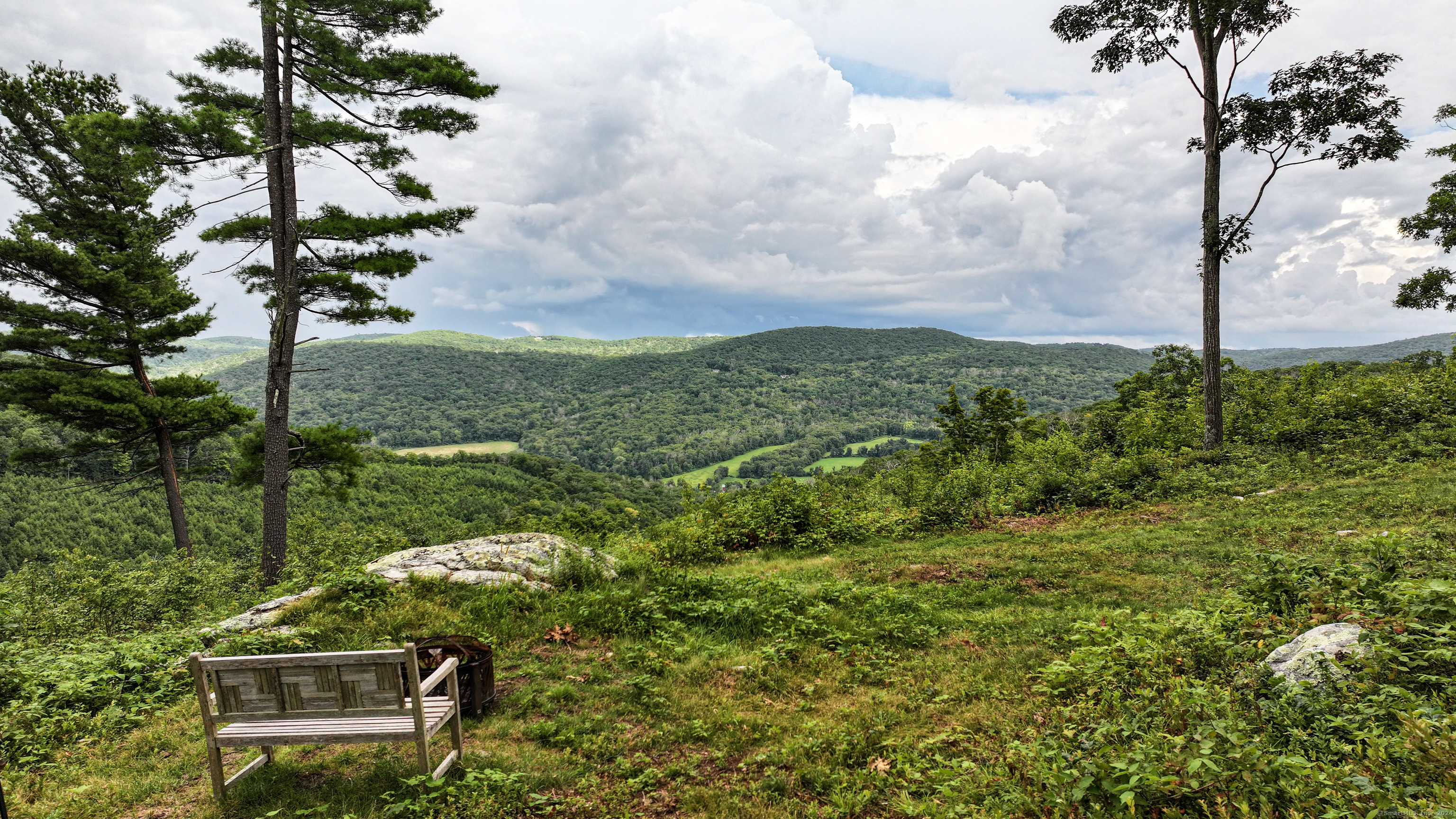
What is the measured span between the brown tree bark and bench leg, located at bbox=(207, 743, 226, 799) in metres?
18.8

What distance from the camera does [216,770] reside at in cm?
419

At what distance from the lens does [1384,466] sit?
11023 millimetres

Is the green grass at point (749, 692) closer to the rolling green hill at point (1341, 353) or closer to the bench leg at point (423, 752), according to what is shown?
the bench leg at point (423, 752)

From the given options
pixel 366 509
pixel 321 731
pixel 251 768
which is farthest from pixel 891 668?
pixel 366 509

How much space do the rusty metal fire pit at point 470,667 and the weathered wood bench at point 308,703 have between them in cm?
100

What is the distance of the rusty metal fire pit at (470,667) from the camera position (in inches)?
212

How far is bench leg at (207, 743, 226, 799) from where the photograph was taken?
163 inches

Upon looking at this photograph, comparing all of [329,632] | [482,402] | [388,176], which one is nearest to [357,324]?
[388,176]

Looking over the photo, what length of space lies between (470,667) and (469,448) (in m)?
136

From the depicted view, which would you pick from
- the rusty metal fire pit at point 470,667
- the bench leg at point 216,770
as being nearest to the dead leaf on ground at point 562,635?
→ the rusty metal fire pit at point 470,667

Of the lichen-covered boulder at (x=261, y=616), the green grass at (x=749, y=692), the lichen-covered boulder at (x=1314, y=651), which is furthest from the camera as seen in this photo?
the lichen-covered boulder at (x=261, y=616)

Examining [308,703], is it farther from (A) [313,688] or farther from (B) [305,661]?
(B) [305,661]

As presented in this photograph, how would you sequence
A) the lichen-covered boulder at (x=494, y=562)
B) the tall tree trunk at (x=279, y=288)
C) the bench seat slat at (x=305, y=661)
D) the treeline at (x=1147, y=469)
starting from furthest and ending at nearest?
the treeline at (x=1147, y=469) < the tall tree trunk at (x=279, y=288) < the lichen-covered boulder at (x=494, y=562) < the bench seat slat at (x=305, y=661)

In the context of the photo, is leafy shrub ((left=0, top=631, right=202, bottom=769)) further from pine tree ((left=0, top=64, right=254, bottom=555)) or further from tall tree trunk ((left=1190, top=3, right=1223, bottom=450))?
tall tree trunk ((left=1190, top=3, right=1223, bottom=450))
